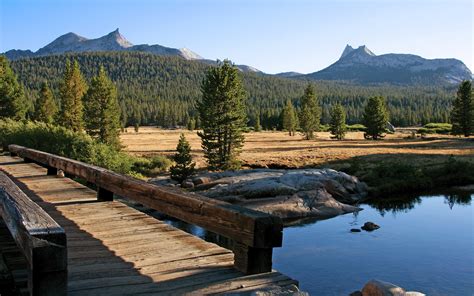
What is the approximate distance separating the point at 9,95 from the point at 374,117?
60.9 m

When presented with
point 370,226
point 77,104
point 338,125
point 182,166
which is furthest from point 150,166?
point 338,125

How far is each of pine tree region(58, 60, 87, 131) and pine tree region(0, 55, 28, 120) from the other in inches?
258

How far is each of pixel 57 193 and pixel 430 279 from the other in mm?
11647

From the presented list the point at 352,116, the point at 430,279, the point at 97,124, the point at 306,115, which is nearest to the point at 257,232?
the point at 430,279

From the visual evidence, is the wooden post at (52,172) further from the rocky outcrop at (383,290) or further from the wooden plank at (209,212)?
the rocky outcrop at (383,290)

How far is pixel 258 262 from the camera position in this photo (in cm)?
415

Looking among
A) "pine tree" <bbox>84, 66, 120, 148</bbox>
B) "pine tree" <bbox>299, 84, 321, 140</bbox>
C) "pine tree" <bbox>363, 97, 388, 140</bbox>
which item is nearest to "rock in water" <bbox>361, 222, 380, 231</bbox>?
"pine tree" <bbox>84, 66, 120, 148</bbox>

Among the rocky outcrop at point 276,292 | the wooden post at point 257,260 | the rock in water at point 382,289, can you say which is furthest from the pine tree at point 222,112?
the rocky outcrop at point 276,292

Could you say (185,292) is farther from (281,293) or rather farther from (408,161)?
(408,161)

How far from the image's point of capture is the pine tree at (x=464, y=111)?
71.3m

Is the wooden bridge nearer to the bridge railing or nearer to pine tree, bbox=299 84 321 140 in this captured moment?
the bridge railing

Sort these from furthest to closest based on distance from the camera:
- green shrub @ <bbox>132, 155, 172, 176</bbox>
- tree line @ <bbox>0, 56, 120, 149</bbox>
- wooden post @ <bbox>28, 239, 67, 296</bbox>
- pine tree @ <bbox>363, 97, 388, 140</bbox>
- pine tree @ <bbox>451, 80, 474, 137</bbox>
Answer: pine tree @ <bbox>363, 97, 388, 140</bbox>, pine tree @ <bbox>451, 80, 474, 137</bbox>, tree line @ <bbox>0, 56, 120, 149</bbox>, green shrub @ <bbox>132, 155, 172, 176</bbox>, wooden post @ <bbox>28, 239, 67, 296</bbox>

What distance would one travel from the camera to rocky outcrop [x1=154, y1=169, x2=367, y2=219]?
81.9 feet

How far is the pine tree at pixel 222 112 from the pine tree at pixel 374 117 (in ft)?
144
